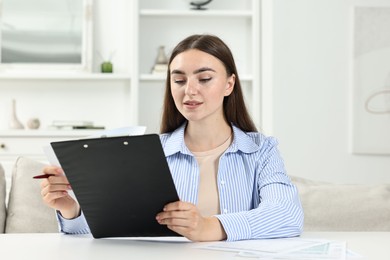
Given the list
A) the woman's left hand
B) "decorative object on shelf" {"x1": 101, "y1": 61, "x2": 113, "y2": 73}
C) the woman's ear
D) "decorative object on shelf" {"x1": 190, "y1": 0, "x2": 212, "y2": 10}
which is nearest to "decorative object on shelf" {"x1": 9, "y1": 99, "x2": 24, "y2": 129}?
"decorative object on shelf" {"x1": 101, "y1": 61, "x2": 113, "y2": 73}

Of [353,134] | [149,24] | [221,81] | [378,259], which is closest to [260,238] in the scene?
[378,259]

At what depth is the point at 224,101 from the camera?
250 cm

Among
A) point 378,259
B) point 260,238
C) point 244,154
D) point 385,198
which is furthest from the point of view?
point 385,198

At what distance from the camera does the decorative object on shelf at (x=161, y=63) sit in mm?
5414

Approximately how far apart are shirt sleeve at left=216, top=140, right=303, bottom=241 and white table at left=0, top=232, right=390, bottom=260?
0.20 feet

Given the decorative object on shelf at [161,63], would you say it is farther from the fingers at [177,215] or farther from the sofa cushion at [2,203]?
the fingers at [177,215]

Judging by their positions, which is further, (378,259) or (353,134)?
(353,134)

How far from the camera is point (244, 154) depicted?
2.34 metres

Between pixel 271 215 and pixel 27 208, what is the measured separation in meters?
0.86

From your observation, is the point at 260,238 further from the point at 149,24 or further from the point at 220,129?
the point at 149,24

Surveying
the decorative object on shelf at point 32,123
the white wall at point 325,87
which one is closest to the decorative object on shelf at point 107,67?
the decorative object on shelf at point 32,123

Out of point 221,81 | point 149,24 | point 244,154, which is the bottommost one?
point 244,154

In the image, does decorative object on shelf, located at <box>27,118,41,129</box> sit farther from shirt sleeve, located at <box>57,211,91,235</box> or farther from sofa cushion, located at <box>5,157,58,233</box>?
shirt sleeve, located at <box>57,211,91,235</box>

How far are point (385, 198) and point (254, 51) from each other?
2985 mm
